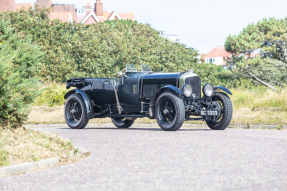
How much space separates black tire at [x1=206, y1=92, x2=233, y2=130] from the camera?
43.4 feet

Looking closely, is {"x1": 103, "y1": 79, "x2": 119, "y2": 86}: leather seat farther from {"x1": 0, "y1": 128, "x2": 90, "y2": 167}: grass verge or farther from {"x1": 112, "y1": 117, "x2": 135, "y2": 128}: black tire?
{"x1": 0, "y1": 128, "x2": 90, "y2": 167}: grass verge

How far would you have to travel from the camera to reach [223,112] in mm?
13336

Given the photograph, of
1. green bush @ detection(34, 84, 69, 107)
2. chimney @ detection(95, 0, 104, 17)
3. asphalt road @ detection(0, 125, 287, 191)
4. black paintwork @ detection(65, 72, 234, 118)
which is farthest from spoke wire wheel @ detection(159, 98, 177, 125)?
chimney @ detection(95, 0, 104, 17)

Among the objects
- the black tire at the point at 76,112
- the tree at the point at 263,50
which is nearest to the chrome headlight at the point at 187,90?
the black tire at the point at 76,112

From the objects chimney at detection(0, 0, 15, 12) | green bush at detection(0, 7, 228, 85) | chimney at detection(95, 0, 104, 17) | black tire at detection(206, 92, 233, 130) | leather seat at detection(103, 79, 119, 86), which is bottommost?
black tire at detection(206, 92, 233, 130)

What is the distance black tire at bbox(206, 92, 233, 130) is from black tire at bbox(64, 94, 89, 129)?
161 inches

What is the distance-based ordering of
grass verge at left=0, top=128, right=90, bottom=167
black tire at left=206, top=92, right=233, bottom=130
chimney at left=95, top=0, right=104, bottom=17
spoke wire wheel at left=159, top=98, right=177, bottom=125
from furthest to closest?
chimney at left=95, top=0, right=104, bottom=17 < black tire at left=206, top=92, right=233, bottom=130 < spoke wire wheel at left=159, top=98, right=177, bottom=125 < grass verge at left=0, top=128, right=90, bottom=167

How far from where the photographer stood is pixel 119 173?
654 centimetres

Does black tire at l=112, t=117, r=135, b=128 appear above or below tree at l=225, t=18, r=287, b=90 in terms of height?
below

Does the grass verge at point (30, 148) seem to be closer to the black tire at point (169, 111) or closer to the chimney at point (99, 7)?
the black tire at point (169, 111)

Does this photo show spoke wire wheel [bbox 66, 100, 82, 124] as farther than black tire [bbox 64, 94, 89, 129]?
Yes

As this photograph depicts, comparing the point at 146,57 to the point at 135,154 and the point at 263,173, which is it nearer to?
the point at 135,154

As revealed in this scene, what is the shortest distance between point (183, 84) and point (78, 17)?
9043 cm

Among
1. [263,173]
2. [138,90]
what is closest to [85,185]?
[263,173]
